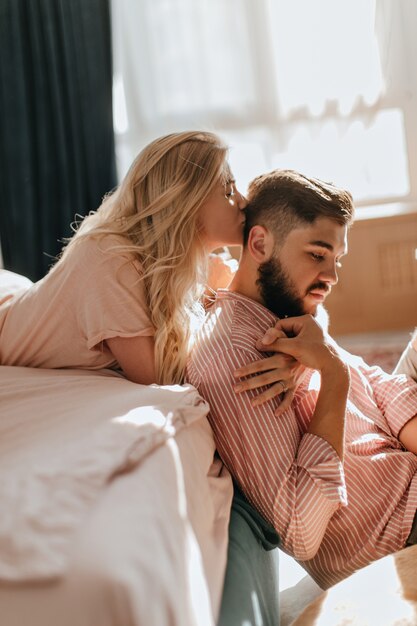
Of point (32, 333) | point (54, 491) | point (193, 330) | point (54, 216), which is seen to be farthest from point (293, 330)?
point (54, 216)

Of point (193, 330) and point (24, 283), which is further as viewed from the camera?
point (24, 283)

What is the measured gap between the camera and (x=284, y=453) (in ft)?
4.03

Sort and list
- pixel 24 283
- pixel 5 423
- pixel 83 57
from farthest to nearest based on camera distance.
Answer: pixel 83 57
pixel 24 283
pixel 5 423

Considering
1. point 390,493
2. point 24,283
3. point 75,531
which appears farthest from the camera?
point 24,283

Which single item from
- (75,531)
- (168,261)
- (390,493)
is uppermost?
(168,261)

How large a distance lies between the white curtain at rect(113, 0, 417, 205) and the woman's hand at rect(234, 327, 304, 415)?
109 inches

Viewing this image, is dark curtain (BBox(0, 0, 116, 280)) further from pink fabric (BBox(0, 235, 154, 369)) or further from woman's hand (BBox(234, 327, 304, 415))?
woman's hand (BBox(234, 327, 304, 415))

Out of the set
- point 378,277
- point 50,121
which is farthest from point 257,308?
point 50,121

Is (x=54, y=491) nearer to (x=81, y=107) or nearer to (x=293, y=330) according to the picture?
(x=293, y=330)

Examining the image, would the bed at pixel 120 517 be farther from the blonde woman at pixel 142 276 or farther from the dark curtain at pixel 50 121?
the dark curtain at pixel 50 121

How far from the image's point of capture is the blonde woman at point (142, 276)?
1.48m

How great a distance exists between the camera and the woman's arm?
1.49 meters

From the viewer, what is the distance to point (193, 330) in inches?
59.1

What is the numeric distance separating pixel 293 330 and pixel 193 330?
0.68ft
